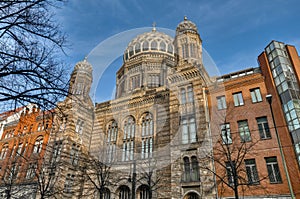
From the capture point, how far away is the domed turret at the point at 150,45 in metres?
38.4

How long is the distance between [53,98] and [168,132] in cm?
1647

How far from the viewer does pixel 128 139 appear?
83.1 feet

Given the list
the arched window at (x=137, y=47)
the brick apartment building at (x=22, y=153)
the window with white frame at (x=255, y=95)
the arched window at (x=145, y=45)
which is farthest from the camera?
the arched window at (x=137, y=47)

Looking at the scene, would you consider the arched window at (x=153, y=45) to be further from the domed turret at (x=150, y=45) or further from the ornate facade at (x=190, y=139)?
the ornate facade at (x=190, y=139)

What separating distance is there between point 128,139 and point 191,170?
9.03 meters

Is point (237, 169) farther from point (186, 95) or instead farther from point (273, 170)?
point (186, 95)

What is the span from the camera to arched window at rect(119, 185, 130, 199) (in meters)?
21.8

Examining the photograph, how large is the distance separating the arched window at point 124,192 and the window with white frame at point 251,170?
11541 mm

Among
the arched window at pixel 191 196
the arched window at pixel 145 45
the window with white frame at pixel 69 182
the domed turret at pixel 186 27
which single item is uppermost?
the arched window at pixel 145 45

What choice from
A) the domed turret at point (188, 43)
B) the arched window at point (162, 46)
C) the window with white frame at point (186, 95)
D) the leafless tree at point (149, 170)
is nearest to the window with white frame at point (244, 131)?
the window with white frame at point (186, 95)

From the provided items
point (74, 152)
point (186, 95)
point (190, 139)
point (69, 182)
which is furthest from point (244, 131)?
point (69, 182)

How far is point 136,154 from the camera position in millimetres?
23438

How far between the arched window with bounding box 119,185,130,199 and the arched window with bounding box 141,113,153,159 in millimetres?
3535

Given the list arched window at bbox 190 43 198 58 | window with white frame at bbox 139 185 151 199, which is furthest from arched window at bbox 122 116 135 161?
arched window at bbox 190 43 198 58
